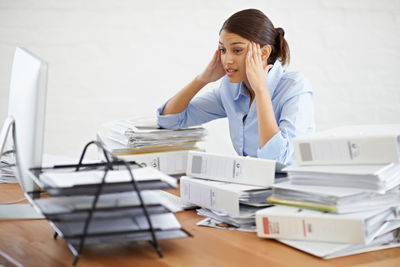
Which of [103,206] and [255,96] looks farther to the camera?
[255,96]

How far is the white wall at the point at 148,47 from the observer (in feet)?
9.57

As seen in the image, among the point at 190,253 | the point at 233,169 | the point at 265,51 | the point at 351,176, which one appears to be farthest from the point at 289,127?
the point at 190,253

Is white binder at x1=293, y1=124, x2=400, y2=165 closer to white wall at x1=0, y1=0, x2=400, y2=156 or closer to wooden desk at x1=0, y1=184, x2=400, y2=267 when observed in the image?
wooden desk at x1=0, y1=184, x2=400, y2=267

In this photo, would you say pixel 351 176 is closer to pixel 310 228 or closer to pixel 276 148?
pixel 310 228

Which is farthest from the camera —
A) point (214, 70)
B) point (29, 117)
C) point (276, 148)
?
point (214, 70)

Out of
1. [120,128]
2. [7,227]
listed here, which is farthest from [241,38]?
[7,227]

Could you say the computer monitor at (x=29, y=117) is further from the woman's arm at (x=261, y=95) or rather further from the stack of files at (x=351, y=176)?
the woman's arm at (x=261, y=95)

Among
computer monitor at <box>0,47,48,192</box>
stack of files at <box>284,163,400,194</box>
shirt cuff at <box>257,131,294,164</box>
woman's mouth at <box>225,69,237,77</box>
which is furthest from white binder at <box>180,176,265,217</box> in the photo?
woman's mouth at <box>225,69,237,77</box>

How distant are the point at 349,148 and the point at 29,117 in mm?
677

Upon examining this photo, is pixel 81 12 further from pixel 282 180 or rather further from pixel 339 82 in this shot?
pixel 282 180

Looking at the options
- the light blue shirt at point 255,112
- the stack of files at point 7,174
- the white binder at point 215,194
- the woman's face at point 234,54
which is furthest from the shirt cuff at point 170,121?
the white binder at point 215,194

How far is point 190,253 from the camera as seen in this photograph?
95cm

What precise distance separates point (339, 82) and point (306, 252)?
7.60ft

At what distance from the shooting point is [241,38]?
190cm
